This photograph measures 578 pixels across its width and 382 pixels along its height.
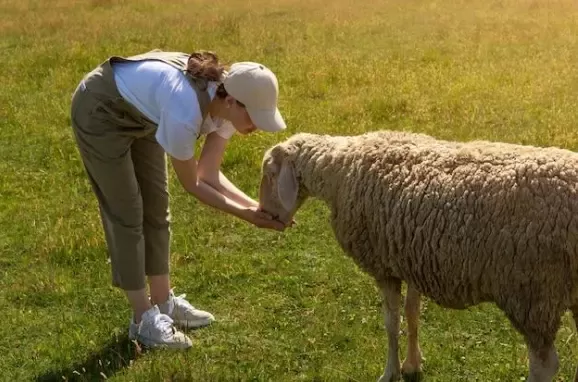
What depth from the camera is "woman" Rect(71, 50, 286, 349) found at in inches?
142

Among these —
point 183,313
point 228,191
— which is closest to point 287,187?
point 228,191

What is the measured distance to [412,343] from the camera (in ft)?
13.4

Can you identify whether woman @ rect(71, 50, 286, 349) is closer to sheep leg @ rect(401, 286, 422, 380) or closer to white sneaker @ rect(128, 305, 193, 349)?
white sneaker @ rect(128, 305, 193, 349)

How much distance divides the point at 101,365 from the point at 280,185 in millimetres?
1442

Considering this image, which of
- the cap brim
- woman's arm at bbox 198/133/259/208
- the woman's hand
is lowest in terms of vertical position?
the woman's hand

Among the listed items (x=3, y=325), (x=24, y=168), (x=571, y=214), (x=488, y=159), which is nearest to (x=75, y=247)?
(x=3, y=325)

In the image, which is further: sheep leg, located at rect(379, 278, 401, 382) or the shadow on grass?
the shadow on grass

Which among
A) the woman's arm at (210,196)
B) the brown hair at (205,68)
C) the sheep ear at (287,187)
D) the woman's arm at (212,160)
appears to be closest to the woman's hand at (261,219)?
the woman's arm at (210,196)

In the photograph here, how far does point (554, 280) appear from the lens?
3.19 m

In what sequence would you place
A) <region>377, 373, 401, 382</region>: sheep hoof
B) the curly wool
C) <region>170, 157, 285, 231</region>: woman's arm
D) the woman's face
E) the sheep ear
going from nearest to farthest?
1. the curly wool
2. the woman's face
3. <region>170, 157, 285, 231</region>: woman's arm
4. <region>377, 373, 401, 382</region>: sheep hoof
5. the sheep ear

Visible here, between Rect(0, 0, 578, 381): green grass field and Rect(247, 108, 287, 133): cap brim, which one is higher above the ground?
Rect(247, 108, 287, 133): cap brim

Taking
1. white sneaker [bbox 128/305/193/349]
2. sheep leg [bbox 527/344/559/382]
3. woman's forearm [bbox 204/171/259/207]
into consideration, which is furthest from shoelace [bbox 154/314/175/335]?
sheep leg [bbox 527/344/559/382]

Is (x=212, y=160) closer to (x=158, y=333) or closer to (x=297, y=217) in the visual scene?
(x=158, y=333)

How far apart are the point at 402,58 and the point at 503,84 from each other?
2.21m
